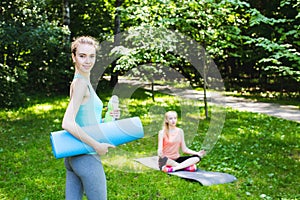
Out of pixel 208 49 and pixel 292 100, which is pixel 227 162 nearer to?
pixel 208 49

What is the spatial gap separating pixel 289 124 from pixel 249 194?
456 centimetres

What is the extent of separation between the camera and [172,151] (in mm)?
5148

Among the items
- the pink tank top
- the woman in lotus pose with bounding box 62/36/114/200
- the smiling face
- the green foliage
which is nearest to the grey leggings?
the woman in lotus pose with bounding box 62/36/114/200

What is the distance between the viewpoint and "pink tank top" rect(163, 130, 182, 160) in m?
5.07

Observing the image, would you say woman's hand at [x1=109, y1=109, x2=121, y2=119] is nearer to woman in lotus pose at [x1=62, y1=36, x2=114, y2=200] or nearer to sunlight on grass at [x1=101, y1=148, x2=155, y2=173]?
woman in lotus pose at [x1=62, y1=36, x2=114, y2=200]

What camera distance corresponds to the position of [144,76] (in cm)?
870

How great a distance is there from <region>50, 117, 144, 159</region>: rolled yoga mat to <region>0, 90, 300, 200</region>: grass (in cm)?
68

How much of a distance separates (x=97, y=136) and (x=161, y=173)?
276 cm

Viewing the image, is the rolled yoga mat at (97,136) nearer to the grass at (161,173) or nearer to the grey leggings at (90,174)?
the grey leggings at (90,174)

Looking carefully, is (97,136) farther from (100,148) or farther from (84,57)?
(84,57)

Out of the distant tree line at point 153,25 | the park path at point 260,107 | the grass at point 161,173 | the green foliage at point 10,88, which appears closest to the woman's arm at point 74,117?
the grass at point 161,173

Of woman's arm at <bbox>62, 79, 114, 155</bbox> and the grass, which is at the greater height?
woman's arm at <bbox>62, 79, 114, 155</bbox>

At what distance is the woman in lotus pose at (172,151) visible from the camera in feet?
16.5

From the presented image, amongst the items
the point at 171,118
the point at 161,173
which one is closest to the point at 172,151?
the point at 161,173
